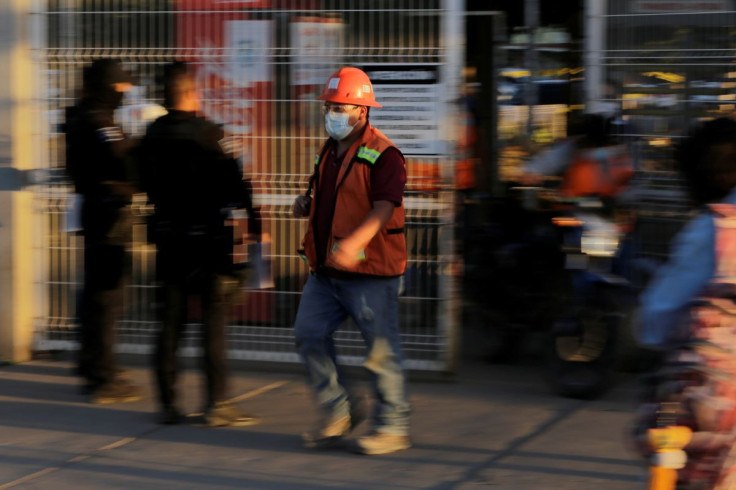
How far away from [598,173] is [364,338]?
6.44 feet

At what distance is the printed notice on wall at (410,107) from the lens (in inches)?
279

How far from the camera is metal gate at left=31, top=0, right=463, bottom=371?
7160 millimetres

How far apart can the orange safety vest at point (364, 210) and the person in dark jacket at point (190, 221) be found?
691 mm

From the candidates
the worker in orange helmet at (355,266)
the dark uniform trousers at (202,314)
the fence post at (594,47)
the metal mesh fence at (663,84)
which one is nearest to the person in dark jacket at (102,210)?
the dark uniform trousers at (202,314)

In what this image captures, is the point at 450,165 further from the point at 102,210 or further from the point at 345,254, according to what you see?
the point at 102,210

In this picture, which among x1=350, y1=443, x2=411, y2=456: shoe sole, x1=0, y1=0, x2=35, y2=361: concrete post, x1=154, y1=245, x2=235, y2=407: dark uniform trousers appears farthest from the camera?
x1=0, y1=0, x2=35, y2=361: concrete post

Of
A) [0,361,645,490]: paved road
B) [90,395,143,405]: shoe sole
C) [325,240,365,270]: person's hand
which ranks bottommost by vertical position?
[0,361,645,490]: paved road

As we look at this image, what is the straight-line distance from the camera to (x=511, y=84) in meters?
11.1

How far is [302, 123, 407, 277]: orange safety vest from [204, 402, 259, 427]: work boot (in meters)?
1.21

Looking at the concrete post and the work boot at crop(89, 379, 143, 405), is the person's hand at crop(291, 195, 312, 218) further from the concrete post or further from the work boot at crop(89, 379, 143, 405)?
the concrete post

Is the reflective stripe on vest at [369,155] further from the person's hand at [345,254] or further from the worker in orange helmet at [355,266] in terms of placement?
the person's hand at [345,254]

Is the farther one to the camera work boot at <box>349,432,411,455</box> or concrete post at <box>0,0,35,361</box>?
concrete post at <box>0,0,35,361</box>

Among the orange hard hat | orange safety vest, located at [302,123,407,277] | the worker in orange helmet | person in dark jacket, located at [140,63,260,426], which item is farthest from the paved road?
the orange hard hat

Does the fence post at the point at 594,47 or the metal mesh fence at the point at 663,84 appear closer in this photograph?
the metal mesh fence at the point at 663,84
